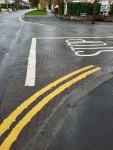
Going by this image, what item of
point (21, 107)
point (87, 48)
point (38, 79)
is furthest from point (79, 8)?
point (21, 107)

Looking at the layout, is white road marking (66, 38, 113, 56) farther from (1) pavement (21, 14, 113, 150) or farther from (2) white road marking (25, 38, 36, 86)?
(1) pavement (21, 14, 113, 150)

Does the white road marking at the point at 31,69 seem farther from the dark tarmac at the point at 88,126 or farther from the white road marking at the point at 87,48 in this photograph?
the white road marking at the point at 87,48

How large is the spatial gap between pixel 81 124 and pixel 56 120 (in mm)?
549

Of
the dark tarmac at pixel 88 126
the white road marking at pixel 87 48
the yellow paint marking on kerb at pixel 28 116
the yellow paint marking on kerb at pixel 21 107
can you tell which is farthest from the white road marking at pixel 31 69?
the white road marking at pixel 87 48

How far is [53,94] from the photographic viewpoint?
20.2 ft

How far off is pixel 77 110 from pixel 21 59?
4888 millimetres

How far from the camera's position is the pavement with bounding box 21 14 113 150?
4.25m

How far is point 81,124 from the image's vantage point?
486cm

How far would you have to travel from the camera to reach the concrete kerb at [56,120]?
429cm

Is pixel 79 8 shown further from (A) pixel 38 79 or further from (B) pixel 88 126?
(B) pixel 88 126

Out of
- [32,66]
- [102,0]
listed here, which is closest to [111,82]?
[32,66]

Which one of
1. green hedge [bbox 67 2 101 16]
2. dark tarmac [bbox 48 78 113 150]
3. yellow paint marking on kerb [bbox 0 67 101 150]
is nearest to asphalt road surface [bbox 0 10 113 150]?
yellow paint marking on kerb [bbox 0 67 101 150]

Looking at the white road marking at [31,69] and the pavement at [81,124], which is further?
the white road marking at [31,69]

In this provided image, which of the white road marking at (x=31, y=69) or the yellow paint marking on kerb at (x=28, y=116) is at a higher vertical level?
the yellow paint marking on kerb at (x=28, y=116)
